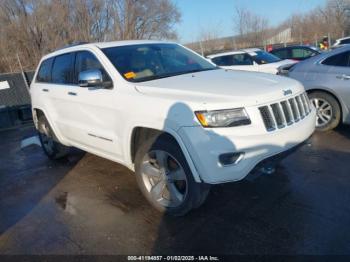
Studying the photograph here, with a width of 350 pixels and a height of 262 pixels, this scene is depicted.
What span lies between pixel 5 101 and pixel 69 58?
8.02 metres

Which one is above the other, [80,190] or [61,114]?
[61,114]

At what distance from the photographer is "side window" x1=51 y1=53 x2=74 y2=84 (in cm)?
484

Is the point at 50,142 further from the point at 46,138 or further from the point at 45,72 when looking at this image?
the point at 45,72

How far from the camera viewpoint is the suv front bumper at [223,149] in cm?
297

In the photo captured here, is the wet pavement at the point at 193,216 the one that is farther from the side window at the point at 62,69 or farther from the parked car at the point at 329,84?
the side window at the point at 62,69

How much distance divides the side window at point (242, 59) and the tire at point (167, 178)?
7.97 meters

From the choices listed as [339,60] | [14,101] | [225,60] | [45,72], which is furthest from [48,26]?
[339,60]

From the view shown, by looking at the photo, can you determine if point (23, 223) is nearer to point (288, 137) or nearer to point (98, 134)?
point (98, 134)

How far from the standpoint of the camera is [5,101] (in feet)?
38.3

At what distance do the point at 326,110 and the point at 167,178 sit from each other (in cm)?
366

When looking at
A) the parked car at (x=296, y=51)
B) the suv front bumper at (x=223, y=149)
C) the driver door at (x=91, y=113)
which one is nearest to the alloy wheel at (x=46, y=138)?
the driver door at (x=91, y=113)

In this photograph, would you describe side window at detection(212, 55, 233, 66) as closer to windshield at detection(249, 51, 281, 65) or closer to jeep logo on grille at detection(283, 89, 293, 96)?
windshield at detection(249, 51, 281, 65)

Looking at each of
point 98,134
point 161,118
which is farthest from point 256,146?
point 98,134

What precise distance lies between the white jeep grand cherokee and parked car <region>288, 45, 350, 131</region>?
2.05 meters
